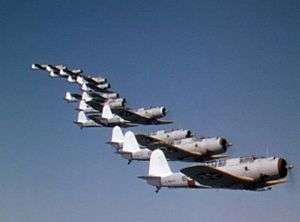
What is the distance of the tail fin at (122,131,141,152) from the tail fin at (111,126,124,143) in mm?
3118

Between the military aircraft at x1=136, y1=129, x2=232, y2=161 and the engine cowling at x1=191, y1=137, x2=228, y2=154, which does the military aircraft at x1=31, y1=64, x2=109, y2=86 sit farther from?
the engine cowling at x1=191, y1=137, x2=228, y2=154

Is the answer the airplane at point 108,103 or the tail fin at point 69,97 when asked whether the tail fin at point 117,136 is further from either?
the tail fin at point 69,97

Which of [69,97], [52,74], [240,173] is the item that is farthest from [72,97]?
[240,173]

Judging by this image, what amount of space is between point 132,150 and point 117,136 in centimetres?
519

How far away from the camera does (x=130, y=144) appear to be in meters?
62.4

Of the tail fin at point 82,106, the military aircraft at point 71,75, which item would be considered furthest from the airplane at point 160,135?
the military aircraft at point 71,75

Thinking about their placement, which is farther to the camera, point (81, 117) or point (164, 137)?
point (81, 117)

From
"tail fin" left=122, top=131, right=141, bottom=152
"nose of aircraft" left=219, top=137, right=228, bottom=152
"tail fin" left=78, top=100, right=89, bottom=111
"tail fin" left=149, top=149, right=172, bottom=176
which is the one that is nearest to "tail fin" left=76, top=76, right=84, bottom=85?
"tail fin" left=78, top=100, right=89, bottom=111

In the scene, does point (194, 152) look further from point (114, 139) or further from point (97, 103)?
point (97, 103)

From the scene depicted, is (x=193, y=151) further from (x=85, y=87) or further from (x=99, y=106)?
(x=85, y=87)

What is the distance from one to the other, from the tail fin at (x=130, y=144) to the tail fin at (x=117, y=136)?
10.2 feet

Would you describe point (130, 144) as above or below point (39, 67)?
below

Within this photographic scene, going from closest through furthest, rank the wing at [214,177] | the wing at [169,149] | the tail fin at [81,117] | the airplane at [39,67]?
the wing at [214,177]
the wing at [169,149]
the tail fin at [81,117]
the airplane at [39,67]

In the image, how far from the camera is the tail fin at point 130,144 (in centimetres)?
6216
